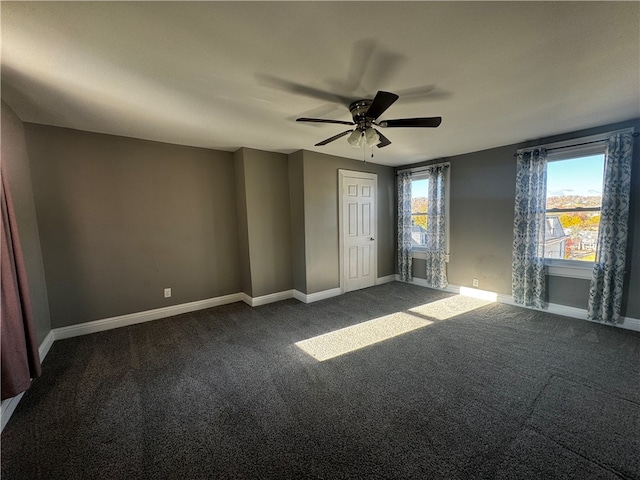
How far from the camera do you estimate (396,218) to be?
542 cm

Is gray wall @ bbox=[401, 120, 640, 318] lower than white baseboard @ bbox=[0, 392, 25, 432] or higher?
higher

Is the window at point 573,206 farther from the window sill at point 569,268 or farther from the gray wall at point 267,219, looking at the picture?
the gray wall at point 267,219

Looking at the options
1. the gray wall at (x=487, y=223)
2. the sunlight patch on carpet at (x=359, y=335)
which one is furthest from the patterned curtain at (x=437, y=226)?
the sunlight patch on carpet at (x=359, y=335)

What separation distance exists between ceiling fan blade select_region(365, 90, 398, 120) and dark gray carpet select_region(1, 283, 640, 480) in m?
2.17

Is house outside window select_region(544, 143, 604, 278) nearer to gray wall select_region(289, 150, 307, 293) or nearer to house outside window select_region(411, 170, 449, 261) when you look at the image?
house outside window select_region(411, 170, 449, 261)

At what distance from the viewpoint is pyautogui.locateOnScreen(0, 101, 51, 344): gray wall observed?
2.26m

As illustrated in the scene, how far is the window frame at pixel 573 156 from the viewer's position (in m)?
3.08

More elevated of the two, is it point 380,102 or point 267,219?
point 380,102

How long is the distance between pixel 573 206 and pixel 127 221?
18.9 ft

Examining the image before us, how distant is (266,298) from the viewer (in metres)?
4.07

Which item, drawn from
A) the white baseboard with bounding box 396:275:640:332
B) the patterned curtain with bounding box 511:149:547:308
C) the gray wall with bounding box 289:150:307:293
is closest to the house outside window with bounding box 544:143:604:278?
the patterned curtain with bounding box 511:149:547:308

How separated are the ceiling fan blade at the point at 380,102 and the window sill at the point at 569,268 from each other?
3374 millimetres

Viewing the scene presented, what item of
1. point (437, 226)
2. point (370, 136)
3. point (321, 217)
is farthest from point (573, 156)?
point (321, 217)

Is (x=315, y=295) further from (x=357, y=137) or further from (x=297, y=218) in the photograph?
(x=357, y=137)
